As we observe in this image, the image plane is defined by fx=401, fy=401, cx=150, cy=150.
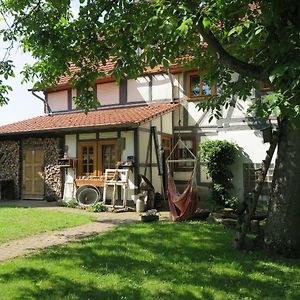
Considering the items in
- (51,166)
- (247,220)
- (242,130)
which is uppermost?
(242,130)

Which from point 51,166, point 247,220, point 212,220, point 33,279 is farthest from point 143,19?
point 51,166

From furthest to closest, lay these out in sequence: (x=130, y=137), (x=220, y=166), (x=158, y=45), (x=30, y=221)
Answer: (x=130, y=137), (x=220, y=166), (x=30, y=221), (x=158, y=45)

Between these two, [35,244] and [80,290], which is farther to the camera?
[35,244]

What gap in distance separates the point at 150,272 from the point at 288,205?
255cm

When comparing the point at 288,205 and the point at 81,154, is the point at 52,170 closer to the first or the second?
the point at 81,154

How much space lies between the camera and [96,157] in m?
14.4

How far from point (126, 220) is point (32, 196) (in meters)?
6.64

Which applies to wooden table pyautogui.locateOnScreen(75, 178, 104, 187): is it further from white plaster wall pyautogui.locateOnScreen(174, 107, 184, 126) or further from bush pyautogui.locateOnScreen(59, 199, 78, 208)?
white plaster wall pyautogui.locateOnScreen(174, 107, 184, 126)

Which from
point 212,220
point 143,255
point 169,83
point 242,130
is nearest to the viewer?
point 143,255

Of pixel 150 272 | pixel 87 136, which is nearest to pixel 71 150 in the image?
pixel 87 136

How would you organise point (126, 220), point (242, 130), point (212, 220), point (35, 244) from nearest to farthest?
1. point (35, 244)
2. point (212, 220)
3. point (126, 220)
4. point (242, 130)

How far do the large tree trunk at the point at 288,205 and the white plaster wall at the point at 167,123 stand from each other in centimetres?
814

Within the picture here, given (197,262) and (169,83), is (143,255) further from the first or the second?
(169,83)

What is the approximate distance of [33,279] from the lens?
545 centimetres
